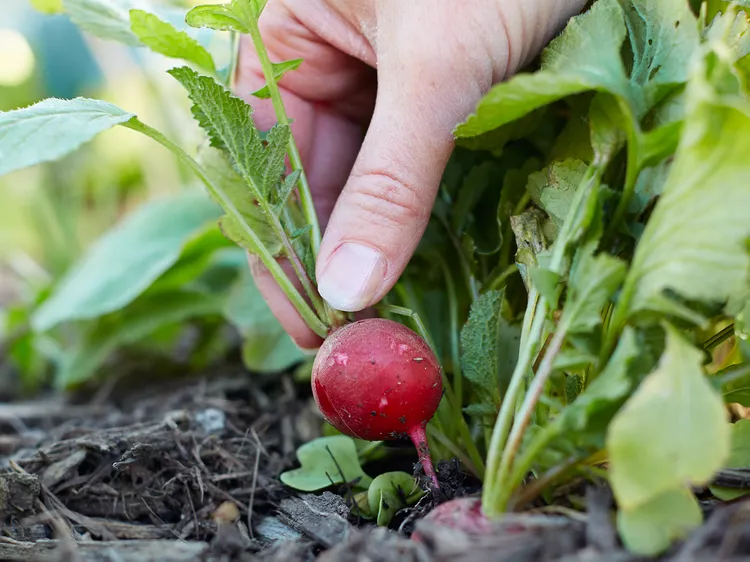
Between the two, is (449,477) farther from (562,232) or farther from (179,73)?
(179,73)

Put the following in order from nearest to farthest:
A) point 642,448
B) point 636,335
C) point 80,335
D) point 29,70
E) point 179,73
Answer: point 642,448
point 636,335
point 179,73
point 80,335
point 29,70

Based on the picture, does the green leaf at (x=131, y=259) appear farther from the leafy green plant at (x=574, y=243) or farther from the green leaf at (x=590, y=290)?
the green leaf at (x=590, y=290)

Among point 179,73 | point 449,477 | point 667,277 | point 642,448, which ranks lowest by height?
point 449,477

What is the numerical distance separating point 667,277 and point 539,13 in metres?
0.47

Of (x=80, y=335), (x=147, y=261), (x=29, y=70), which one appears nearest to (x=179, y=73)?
Result: (x=147, y=261)

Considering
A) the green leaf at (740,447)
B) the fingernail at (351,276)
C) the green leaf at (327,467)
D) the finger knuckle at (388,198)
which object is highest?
the finger knuckle at (388,198)

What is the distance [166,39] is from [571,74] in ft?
2.01

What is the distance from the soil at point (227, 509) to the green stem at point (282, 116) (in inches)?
15.1

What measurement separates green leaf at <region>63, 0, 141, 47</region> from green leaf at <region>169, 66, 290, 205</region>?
37 centimetres

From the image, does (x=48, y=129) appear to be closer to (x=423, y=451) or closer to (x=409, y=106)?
(x=409, y=106)

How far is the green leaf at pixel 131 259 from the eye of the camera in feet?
5.28

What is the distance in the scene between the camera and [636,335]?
29.0 inches

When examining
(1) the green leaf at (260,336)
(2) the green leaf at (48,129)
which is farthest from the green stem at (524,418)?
(1) the green leaf at (260,336)

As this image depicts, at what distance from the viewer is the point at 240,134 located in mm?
945
